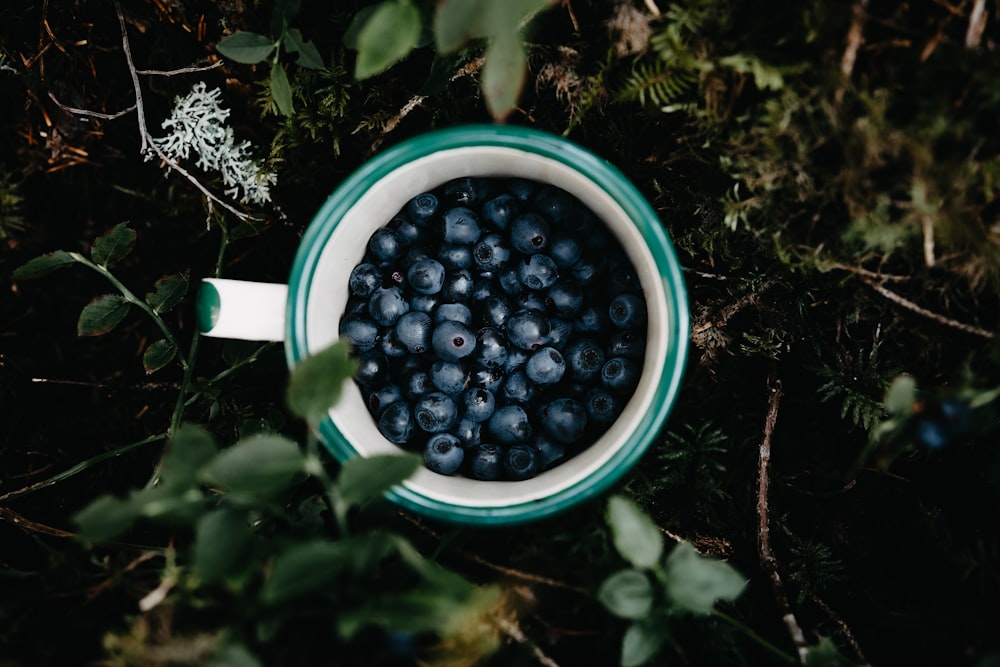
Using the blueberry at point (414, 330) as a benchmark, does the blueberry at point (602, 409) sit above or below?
below

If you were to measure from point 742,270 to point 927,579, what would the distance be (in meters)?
0.60

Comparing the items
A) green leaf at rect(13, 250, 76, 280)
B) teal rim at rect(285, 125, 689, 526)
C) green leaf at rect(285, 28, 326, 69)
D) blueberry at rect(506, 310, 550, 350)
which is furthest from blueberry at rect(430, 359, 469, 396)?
green leaf at rect(13, 250, 76, 280)

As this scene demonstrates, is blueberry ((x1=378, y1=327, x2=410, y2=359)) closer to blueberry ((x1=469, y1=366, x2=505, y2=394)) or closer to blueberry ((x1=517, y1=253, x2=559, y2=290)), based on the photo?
blueberry ((x1=469, y1=366, x2=505, y2=394))

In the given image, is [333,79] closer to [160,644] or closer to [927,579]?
[160,644]

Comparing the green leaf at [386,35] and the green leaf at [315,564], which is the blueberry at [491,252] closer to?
the green leaf at [386,35]

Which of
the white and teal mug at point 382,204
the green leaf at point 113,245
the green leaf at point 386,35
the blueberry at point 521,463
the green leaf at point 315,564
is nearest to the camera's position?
the green leaf at point 315,564

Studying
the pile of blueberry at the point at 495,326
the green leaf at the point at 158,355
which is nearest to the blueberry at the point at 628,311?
the pile of blueberry at the point at 495,326

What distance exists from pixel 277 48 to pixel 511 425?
0.73 meters

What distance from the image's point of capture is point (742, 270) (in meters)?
1.22

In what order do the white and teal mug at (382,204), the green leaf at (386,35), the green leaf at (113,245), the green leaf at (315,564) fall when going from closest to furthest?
the green leaf at (315,564) < the green leaf at (386,35) < the white and teal mug at (382,204) < the green leaf at (113,245)

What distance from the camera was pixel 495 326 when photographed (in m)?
1.17

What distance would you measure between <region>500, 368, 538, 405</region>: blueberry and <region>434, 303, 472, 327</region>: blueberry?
4.8 inches

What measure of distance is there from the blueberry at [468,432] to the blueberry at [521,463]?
2.6 inches

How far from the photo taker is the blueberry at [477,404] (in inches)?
45.1
